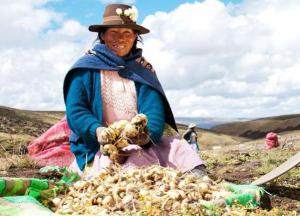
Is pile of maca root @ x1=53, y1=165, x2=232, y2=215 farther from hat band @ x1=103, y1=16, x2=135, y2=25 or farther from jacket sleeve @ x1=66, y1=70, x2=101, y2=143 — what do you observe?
hat band @ x1=103, y1=16, x2=135, y2=25

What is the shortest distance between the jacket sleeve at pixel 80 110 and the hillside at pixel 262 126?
44.0 meters

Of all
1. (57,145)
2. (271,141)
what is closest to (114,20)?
(57,145)

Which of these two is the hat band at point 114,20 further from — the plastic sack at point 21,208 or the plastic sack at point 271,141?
the plastic sack at point 271,141

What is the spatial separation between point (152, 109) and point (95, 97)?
0.50 meters

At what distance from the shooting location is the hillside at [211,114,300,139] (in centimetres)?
5026

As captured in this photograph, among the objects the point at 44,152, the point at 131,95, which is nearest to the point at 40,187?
the point at 131,95

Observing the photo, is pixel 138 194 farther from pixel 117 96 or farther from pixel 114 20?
pixel 114 20

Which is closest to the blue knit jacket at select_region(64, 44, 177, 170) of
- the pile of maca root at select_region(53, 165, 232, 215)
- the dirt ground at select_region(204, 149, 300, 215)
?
the pile of maca root at select_region(53, 165, 232, 215)

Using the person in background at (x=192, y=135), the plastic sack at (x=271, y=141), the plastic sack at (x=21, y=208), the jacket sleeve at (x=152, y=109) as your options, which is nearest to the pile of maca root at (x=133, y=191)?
the plastic sack at (x=21, y=208)

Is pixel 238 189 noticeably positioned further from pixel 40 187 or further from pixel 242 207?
pixel 40 187

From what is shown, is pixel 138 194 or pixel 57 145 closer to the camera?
pixel 138 194

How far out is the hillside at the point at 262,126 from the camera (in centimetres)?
5026

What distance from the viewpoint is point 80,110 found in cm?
507

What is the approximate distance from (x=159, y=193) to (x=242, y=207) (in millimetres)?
560
